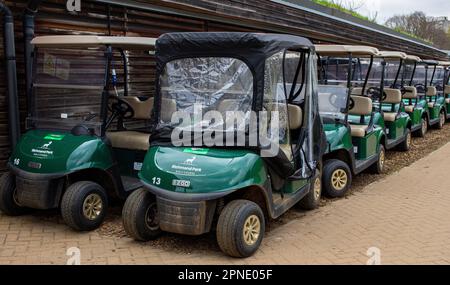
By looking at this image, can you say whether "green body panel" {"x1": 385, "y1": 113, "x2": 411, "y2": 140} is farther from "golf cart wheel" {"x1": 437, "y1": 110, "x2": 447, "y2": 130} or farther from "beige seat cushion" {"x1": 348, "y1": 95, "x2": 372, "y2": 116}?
"golf cart wheel" {"x1": 437, "y1": 110, "x2": 447, "y2": 130}

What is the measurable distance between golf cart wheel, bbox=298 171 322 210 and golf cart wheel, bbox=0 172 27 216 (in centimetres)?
317

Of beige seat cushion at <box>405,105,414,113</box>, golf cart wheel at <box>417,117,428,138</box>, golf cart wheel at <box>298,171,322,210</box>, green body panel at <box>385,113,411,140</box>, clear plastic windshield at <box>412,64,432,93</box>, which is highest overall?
clear plastic windshield at <box>412,64,432,93</box>

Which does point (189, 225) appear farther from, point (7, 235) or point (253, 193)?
point (7, 235)

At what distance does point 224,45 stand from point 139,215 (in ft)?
5.63

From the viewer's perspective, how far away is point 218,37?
4395mm

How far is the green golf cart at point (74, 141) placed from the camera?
4.79 meters

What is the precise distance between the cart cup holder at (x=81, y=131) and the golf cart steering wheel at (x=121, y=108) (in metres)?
0.54

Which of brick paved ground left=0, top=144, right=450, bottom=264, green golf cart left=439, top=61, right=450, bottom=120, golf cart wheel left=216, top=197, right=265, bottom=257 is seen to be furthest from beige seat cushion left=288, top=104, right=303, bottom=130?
green golf cart left=439, top=61, right=450, bottom=120

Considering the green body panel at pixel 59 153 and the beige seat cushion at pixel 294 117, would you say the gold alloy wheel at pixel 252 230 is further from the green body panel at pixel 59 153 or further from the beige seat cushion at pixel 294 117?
the green body panel at pixel 59 153

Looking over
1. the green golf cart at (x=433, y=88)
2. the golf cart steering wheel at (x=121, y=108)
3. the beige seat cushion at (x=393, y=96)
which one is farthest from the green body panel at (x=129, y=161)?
the green golf cart at (x=433, y=88)

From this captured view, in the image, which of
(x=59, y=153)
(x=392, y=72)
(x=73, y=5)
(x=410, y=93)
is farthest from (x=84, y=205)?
(x=410, y=93)

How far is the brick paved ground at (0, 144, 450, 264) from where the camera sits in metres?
4.21

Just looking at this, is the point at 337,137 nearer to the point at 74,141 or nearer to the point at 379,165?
the point at 379,165
